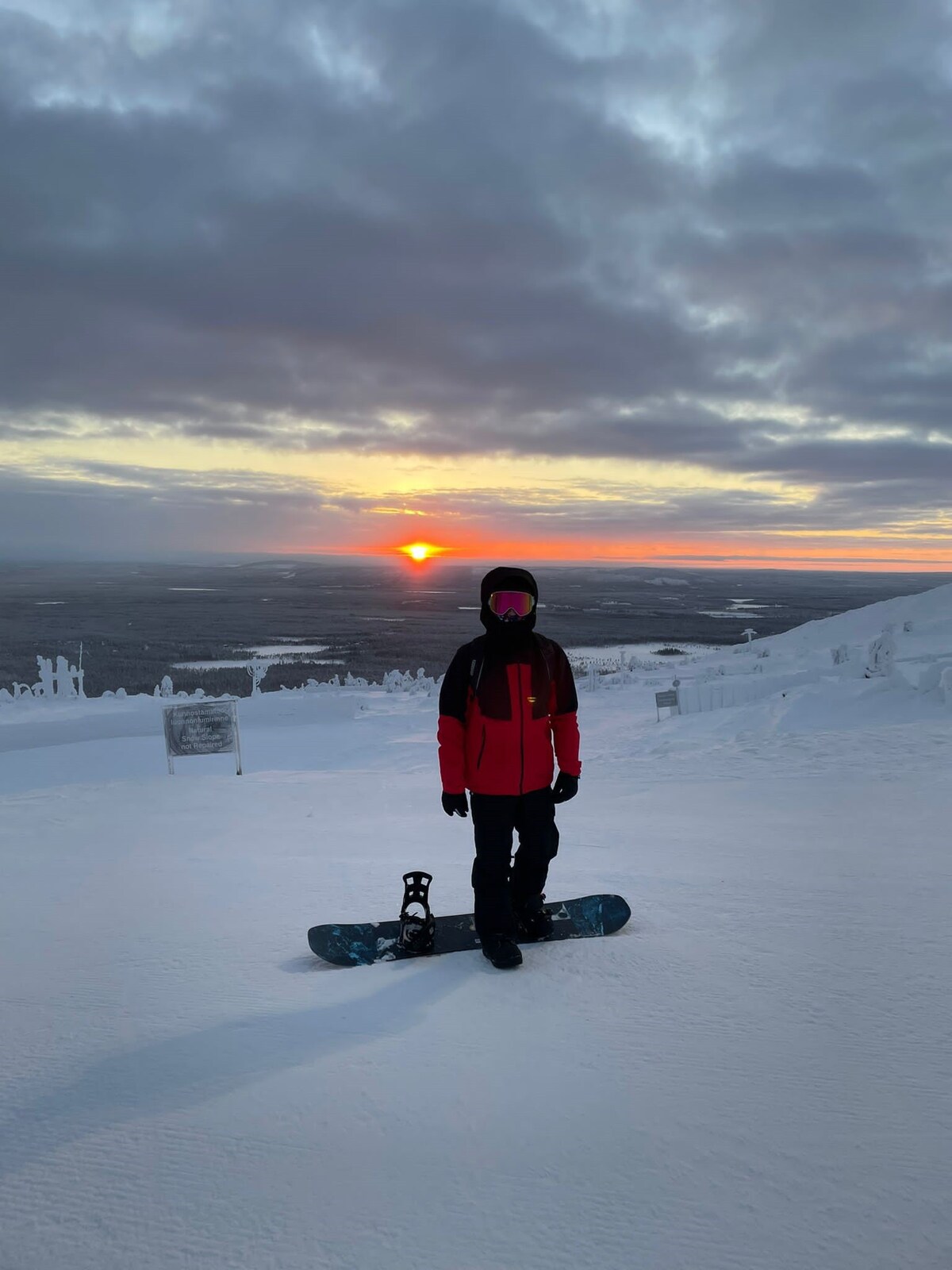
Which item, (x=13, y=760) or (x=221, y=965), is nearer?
(x=221, y=965)

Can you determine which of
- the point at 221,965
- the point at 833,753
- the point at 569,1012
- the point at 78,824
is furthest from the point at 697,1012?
the point at 833,753

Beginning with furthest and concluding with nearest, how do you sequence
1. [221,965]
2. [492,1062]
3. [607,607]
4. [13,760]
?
1. [607,607]
2. [13,760]
3. [221,965]
4. [492,1062]

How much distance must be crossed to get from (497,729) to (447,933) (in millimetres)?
1053

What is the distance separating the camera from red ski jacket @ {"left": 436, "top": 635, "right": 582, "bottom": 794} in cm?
326

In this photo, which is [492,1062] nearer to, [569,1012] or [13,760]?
[569,1012]

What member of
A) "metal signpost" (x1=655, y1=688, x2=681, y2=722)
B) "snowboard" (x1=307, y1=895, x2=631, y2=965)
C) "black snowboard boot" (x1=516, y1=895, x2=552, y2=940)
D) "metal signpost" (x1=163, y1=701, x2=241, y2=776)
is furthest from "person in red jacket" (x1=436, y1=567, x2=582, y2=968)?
"metal signpost" (x1=655, y1=688, x2=681, y2=722)

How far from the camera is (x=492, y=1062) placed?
2.42 metres

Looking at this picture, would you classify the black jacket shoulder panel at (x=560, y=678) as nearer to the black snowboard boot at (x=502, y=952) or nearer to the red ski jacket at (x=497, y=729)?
the red ski jacket at (x=497, y=729)

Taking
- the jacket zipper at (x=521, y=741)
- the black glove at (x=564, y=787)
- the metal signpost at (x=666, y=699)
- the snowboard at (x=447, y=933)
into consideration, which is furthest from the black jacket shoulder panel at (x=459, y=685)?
the metal signpost at (x=666, y=699)

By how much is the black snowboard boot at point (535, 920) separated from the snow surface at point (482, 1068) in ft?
0.64

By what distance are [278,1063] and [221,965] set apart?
0.95 m

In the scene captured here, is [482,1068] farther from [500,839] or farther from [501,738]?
[501,738]

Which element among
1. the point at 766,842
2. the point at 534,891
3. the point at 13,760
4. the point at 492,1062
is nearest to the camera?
the point at 492,1062

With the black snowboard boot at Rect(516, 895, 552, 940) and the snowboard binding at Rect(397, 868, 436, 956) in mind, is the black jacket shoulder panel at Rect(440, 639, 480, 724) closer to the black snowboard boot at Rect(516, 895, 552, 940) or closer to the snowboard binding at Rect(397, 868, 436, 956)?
the snowboard binding at Rect(397, 868, 436, 956)
